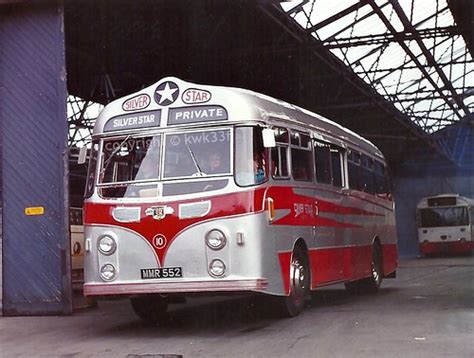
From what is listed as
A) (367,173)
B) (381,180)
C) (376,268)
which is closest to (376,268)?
(376,268)

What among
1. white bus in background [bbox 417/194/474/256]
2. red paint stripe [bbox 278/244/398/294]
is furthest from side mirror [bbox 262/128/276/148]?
white bus in background [bbox 417/194/474/256]

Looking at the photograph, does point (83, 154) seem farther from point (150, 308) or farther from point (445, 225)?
point (445, 225)

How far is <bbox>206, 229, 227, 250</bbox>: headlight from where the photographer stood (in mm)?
9328

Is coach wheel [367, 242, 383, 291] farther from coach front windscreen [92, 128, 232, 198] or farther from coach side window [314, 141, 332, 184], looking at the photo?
coach front windscreen [92, 128, 232, 198]

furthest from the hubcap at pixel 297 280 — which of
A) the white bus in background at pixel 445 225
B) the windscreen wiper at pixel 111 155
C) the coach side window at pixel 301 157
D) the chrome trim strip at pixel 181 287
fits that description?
the white bus in background at pixel 445 225

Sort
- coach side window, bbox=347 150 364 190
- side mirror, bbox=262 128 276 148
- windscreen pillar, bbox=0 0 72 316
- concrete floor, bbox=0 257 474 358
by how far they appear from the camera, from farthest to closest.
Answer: coach side window, bbox=347 150 364 190, windscreen pillar, bbox=0 0 72 316, side mirror, bbox=262 128 276 148, concrete floor, bbox=0 257 474 358

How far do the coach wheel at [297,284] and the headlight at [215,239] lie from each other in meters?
1.45

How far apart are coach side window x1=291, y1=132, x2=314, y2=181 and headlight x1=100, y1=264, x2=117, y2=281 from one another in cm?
298

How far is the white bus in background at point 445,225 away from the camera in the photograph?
122ft

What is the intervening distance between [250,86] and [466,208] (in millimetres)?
18120

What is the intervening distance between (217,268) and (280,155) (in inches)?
79.2

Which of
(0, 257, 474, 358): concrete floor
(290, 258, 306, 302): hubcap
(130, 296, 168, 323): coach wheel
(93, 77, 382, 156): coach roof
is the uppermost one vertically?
(93, 77, 382, 156): coach roof

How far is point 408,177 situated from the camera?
54.0 m

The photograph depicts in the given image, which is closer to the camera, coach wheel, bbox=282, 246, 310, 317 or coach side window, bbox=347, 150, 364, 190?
coach wheel, bbox=282, 246, 310, 317
